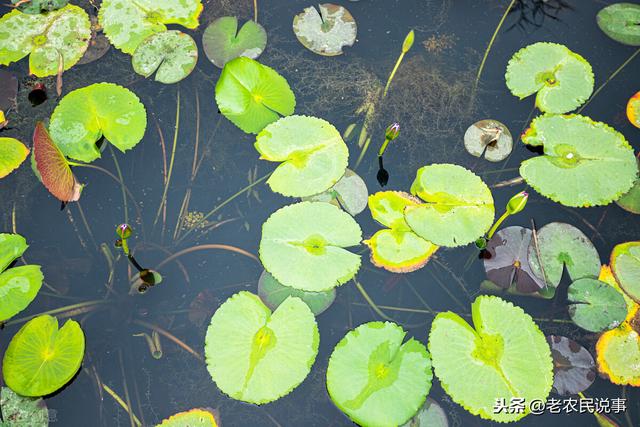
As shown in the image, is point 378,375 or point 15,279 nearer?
point 378,375

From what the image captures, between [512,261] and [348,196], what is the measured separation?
652 mm

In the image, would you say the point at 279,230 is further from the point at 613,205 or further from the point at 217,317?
the point at 613,205

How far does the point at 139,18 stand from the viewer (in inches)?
92.7

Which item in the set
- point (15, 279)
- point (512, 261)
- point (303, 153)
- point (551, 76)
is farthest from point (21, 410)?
point (551, 76)

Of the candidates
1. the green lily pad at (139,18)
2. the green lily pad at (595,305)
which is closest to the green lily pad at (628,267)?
the green lily pad at (595,305)

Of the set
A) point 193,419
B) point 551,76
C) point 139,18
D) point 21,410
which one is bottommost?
point 21,410

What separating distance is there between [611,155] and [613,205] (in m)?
0.20

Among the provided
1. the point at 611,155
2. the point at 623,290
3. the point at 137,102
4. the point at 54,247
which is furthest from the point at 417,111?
the point at 54,247

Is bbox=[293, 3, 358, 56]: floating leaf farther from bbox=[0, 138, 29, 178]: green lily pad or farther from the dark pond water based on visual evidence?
bbox=[0, 138, 29, 178]: green lily pad

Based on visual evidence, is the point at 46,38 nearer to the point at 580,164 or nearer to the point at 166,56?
the point at 166,56

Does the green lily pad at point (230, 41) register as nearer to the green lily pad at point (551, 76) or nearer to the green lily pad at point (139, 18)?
the green lily pad at point (139, 18)

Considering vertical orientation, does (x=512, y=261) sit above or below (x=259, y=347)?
above

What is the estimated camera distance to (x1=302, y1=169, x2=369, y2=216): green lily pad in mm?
2002

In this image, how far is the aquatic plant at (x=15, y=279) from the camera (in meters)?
1.87
